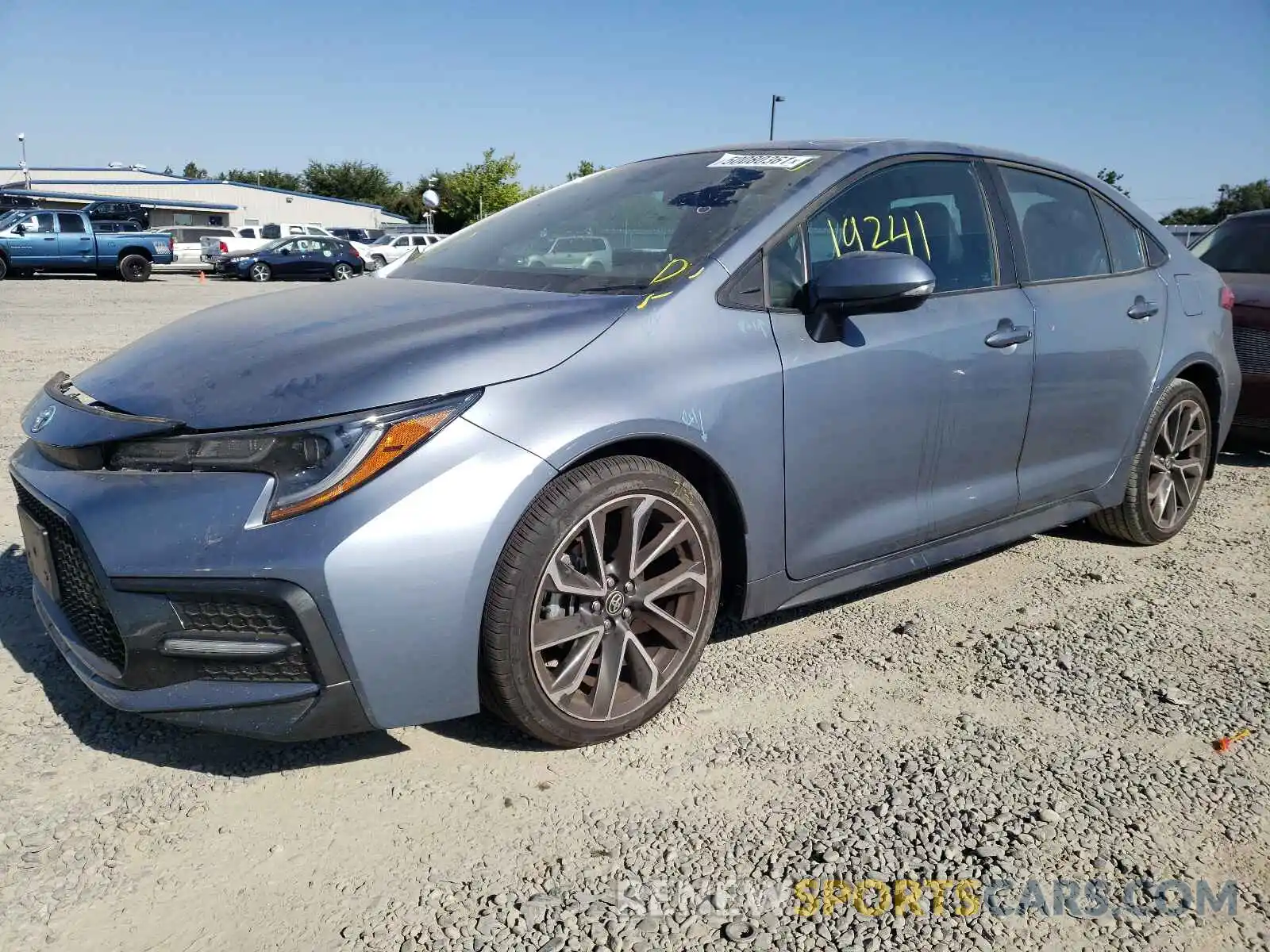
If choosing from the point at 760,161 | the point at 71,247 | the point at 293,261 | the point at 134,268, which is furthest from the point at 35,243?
the point at 760,161

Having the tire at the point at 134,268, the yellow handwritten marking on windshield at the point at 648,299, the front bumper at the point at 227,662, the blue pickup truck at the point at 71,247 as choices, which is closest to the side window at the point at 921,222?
the yellow handwritten marking on windshield at the point at 648,299

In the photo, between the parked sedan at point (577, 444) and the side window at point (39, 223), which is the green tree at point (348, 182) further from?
the parked sedan at point (577, 444)

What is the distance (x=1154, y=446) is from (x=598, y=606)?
9.49 feet

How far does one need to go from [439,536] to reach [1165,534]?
3.59 m

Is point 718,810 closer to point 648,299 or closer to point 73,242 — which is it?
point 648,299

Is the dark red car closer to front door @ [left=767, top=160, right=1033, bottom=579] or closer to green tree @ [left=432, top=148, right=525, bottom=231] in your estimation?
front door @ [left=767, top=160, right=1033, bottom=579]

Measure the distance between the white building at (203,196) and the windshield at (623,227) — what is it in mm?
54814

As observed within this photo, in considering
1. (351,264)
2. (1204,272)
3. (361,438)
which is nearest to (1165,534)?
(1204,272)

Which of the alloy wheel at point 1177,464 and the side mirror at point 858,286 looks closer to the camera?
the side mirror at point 858,286

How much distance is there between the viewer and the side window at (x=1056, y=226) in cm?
371

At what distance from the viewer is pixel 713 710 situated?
2855mm

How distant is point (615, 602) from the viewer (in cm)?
257

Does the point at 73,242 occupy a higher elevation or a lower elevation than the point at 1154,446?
higher

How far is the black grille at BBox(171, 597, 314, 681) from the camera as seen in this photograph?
215 centimetres
